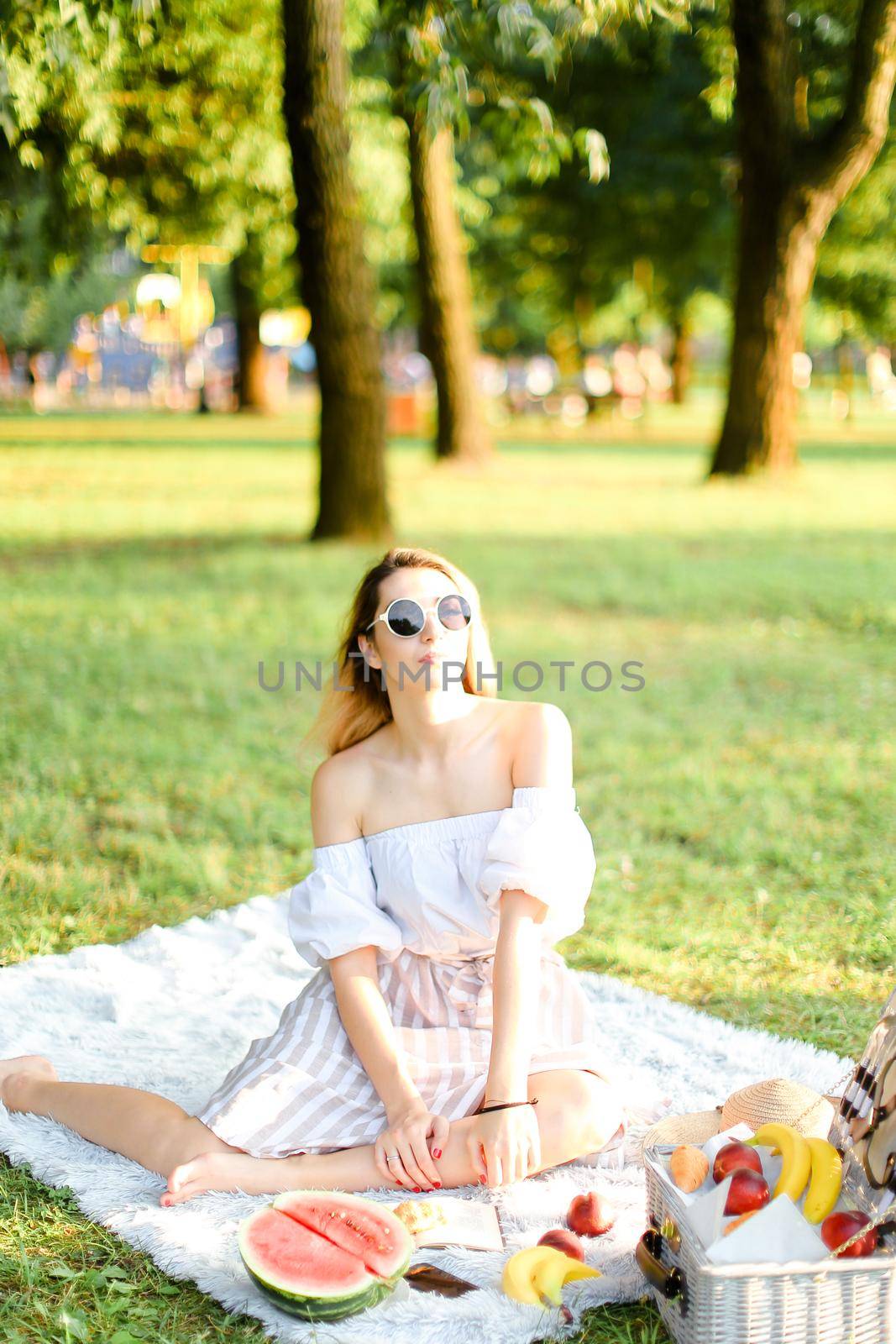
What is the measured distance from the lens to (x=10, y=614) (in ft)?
25.7

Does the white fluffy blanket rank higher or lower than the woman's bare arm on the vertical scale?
lower

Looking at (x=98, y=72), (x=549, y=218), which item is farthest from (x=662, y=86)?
(x=98, y=72)

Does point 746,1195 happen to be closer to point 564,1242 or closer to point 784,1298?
point 784,1298

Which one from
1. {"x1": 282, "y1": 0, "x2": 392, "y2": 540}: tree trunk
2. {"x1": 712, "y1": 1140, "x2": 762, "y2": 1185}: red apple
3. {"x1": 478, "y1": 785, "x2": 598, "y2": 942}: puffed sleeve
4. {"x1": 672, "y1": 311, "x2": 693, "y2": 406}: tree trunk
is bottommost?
{"x1": 712, "y1": 1140, "x2": 762, "y2": 1185}: red apple

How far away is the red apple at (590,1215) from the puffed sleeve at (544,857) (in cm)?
53

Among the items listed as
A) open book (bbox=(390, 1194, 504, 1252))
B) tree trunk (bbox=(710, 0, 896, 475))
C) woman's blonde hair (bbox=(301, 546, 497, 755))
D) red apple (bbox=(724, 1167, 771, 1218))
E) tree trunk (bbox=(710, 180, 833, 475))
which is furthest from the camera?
tree trunk (bbox=(710, 180, 833, 475))

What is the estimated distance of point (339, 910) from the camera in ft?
9.07

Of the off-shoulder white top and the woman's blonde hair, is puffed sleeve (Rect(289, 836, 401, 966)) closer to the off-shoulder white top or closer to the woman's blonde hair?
the off-shoulder white top

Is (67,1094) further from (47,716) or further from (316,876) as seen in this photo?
(47,716)

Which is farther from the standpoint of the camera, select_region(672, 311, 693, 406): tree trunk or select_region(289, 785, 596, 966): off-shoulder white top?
select_region(672, 311, 693, 406): tree trunk

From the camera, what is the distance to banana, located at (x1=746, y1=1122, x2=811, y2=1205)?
221 centimetres

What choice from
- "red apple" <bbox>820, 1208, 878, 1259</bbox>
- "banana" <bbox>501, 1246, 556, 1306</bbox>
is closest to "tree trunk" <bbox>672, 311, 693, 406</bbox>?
"banana" <bbox>501, 1246, 556, 1306</bbox>

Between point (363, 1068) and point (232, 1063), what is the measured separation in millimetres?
588

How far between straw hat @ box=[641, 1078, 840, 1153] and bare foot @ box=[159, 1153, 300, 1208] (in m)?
0.71
